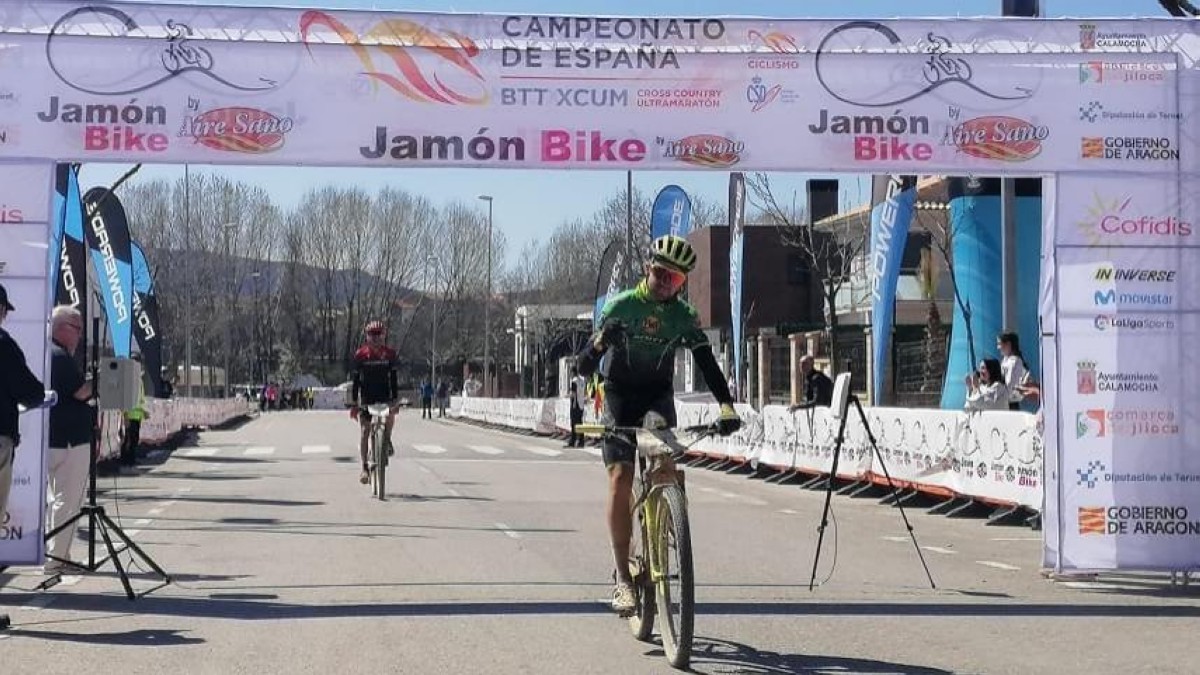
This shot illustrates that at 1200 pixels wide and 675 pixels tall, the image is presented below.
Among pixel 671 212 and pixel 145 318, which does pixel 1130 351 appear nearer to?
pixel 671 212

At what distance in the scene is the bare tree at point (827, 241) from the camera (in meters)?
35.7

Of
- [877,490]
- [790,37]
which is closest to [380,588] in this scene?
[790,37]

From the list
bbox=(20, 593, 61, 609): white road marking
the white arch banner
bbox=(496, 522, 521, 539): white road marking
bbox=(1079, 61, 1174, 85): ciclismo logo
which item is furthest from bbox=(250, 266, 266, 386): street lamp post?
bbox=(1079, 61, 1174, 85): ciclismo logo

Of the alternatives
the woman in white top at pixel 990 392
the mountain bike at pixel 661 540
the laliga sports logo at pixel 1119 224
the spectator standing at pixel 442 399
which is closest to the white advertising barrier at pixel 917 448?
the woman in white top at pixel 990 392

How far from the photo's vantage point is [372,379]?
17.7 metres

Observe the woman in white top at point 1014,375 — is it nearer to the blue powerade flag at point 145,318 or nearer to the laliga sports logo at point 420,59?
the laliga sports logo at point 420,59

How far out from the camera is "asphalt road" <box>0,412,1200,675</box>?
754 centimetres

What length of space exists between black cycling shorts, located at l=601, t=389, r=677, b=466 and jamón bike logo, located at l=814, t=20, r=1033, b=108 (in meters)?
3.60

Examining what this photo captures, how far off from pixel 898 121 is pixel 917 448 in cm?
838

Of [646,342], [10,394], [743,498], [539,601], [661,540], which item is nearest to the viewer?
[661,540]

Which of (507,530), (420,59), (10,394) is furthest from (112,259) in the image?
(10,394)

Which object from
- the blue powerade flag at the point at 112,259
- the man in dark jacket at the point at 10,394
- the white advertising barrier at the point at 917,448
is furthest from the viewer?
the blue powerade flag at the point at 112,259

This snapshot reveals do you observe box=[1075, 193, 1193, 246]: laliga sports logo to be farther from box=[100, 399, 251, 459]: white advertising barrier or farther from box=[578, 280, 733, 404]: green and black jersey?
box=[100, 399, 251, 459]: white advertising barrier

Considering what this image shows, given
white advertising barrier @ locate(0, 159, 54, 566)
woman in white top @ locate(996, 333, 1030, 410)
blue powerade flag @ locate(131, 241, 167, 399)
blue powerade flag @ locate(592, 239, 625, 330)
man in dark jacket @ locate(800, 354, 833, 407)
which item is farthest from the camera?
blue powerade flag @ locate(592, 239, 625, 330)
